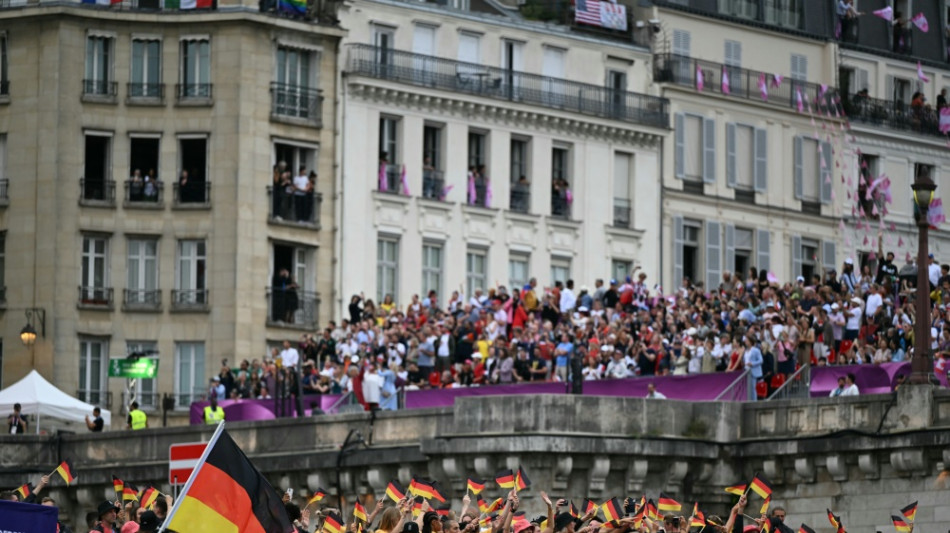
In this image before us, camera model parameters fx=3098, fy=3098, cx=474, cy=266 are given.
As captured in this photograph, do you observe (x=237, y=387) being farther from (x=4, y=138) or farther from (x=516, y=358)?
(x=4, y=138)

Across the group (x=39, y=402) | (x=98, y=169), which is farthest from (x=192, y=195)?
(x=39, y=402)

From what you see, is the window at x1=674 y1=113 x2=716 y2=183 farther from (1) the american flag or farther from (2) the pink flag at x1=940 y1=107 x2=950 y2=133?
(2) the pink flag at x1=940 y1=107 x2=950 y2=133

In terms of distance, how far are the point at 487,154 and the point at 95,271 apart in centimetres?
1223

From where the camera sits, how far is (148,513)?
1483 inches

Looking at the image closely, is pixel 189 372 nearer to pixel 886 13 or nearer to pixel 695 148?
pixel 695 148

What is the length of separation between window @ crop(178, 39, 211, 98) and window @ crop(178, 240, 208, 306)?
416 centimetres

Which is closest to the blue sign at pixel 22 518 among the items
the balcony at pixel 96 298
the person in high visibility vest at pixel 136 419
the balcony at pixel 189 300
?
the person in high visibility vest at pixel 136 419

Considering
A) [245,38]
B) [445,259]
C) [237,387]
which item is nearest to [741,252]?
[445,259]

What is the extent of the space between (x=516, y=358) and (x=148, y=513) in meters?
29.8

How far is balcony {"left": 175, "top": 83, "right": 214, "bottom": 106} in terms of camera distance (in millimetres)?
85750

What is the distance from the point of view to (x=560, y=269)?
301 ft

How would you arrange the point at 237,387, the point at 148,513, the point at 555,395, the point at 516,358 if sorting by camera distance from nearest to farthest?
the point at 148,513, the point at 555,395, the point at 516,358, the point at 237,387

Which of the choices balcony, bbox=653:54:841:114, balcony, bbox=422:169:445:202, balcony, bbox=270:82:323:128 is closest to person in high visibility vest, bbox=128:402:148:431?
balcony, bbox=270:82:323:128

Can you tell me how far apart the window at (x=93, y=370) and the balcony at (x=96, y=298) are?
907 mm
